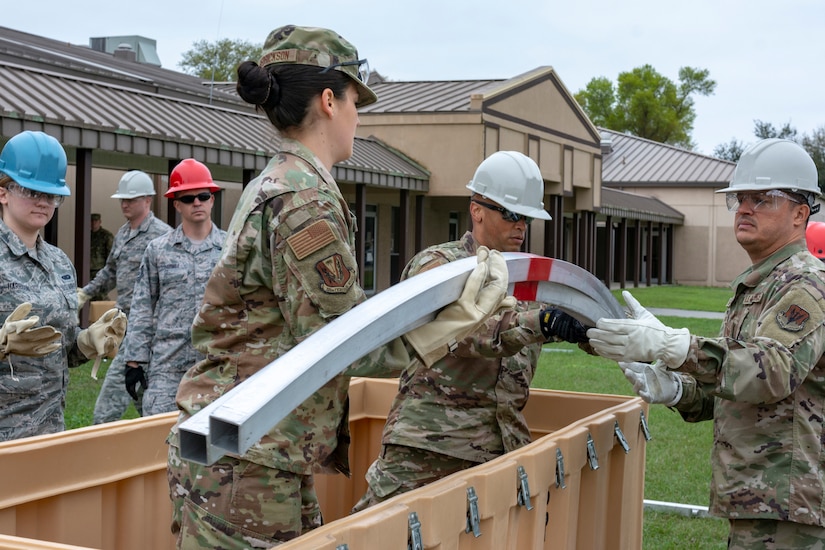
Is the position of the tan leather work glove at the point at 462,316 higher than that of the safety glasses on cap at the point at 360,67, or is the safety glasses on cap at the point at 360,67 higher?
the safety glasses on cap at the point at 360,67

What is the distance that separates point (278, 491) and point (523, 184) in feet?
6.43

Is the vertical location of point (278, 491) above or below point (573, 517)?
above

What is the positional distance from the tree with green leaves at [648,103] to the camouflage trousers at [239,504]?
76.9 meters

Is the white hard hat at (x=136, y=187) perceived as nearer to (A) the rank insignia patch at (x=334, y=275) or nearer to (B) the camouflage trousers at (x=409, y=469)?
(B) the camouflage trousers at (x=409, y=469)

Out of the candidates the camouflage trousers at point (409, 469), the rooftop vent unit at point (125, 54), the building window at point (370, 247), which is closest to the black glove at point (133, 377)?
the camouflage trousers at point (409, 469)

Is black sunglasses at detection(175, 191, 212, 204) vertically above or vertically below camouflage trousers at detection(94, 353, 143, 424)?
above

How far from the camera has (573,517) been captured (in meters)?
3.89

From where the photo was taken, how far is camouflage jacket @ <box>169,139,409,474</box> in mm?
2357

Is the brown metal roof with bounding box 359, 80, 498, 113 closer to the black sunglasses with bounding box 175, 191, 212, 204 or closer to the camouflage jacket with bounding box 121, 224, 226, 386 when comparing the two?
the black sunglasses with bounding box 175, 191, 212, 204

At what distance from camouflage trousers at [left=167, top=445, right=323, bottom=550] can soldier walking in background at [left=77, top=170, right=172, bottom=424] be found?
4.55 meters

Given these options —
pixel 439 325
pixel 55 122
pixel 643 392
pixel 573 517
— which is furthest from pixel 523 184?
pixel 55 122

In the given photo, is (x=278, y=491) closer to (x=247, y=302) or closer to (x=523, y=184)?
(x=247, y=302)

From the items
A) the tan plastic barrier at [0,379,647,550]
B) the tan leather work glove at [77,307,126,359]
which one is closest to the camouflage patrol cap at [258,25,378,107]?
the tan plastic barrier at [0,379,647,550]

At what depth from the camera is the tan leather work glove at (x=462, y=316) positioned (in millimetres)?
2354
